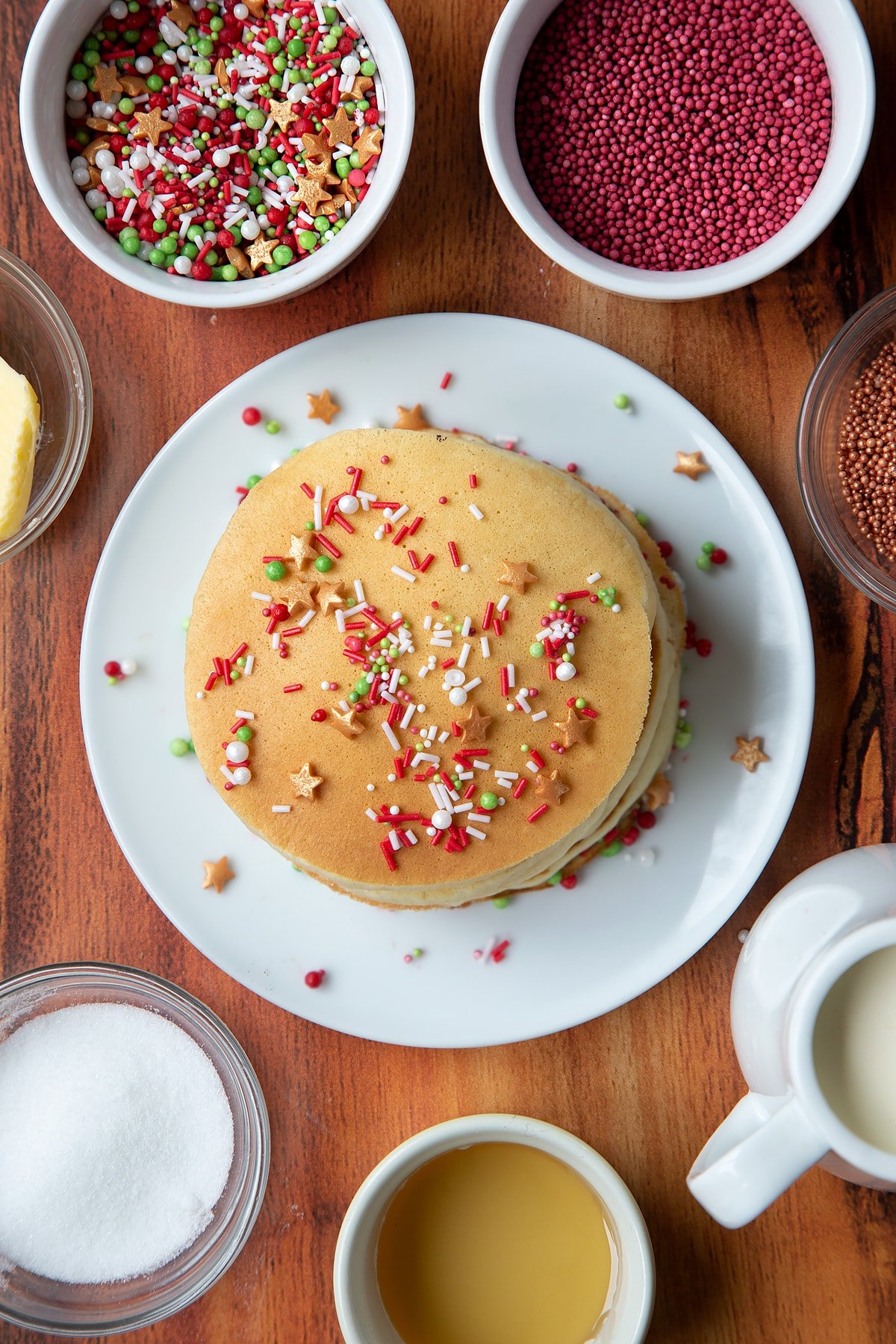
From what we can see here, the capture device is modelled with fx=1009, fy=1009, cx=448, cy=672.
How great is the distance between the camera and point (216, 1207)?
5.92ft

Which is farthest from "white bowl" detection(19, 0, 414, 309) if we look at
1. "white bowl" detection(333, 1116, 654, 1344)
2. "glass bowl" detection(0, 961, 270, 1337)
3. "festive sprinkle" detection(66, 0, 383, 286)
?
"white bowl" detection(333, 1116, 654, 1344)

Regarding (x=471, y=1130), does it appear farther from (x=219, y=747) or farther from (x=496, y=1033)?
(x=219, y=747)

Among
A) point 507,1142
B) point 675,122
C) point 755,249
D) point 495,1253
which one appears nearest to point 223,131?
point 675,122

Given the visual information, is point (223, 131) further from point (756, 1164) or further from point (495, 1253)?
point (495, 1253)

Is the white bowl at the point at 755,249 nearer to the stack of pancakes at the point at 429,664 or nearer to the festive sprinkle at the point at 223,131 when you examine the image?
the festive sprinkle at the point at 223,131

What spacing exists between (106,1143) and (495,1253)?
2.35ft

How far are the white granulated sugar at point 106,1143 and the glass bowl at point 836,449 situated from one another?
1444 millimetres

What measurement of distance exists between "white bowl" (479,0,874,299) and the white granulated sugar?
1.51 metres

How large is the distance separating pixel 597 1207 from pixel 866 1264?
492mm

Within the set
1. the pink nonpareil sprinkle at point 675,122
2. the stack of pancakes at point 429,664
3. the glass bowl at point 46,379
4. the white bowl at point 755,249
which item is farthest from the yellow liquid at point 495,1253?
the pink nonpareil sprinkle at point 675,122

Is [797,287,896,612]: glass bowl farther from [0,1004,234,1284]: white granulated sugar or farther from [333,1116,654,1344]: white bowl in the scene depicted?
[0,1004,234,1284]: white granulated sugar

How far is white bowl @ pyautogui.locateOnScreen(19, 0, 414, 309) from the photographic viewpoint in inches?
62.7

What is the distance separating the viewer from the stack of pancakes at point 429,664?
1525 millimetres

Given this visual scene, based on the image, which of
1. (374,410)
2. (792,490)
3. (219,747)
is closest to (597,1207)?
(219,747)
